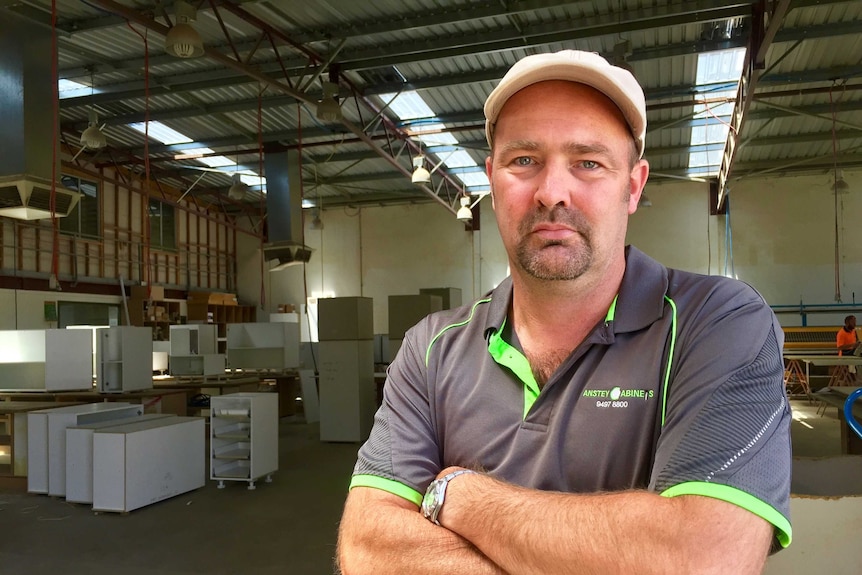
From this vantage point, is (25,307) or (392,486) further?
(25,307)

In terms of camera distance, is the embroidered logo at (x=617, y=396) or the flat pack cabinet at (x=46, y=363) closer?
the embroidered logo at (x=617, y=396)

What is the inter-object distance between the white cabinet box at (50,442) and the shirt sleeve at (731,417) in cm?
611

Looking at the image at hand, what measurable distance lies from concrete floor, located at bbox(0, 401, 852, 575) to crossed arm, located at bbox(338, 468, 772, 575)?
3211 mm

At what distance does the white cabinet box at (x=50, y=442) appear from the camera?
19.1 ft

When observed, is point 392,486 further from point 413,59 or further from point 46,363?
point 46,363

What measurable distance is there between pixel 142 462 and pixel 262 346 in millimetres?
6056

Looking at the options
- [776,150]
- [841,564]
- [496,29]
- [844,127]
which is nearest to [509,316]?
[841,564]

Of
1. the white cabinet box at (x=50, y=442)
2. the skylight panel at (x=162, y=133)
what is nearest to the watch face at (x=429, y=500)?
the white cabinet box at (x=50, y=442)

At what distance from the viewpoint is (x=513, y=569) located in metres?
1.01

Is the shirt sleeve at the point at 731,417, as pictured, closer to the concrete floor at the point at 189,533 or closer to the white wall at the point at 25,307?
the concrete floor at the point at 189,533

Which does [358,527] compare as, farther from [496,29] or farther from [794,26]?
[794,26]

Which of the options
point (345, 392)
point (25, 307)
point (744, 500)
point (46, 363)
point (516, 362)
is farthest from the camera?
point (25, 307)

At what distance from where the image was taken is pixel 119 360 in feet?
25.6

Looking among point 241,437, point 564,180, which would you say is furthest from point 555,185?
point 241,437
